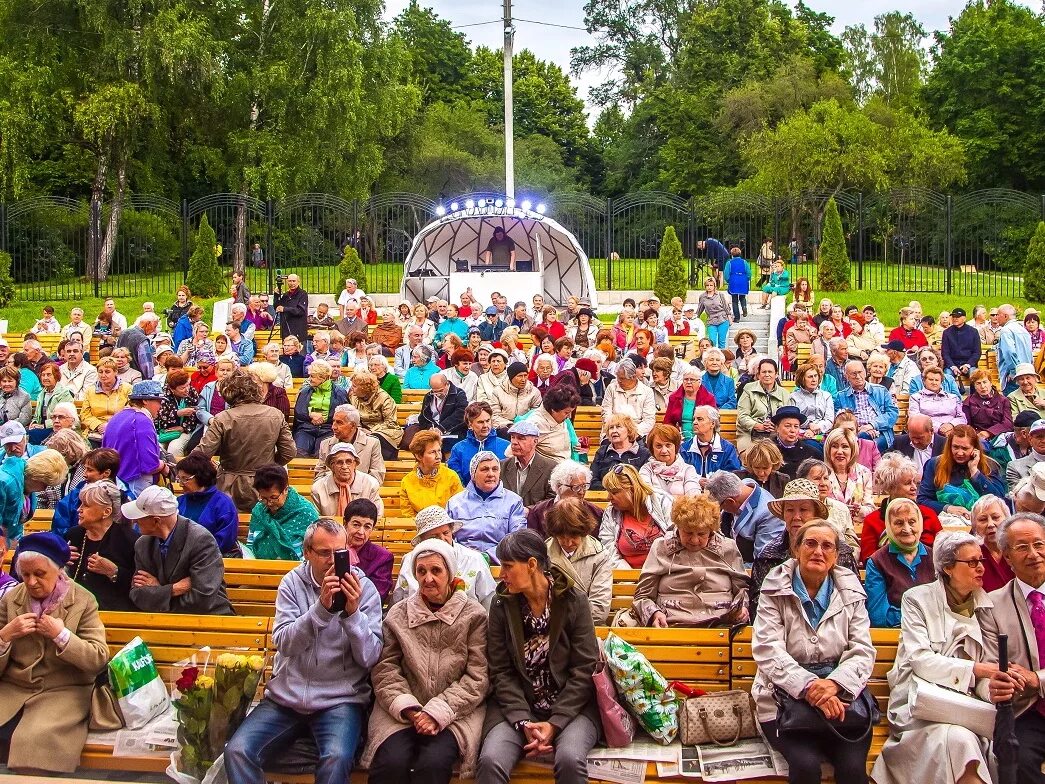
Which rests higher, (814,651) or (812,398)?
(812,398)

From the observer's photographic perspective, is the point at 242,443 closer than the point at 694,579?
No

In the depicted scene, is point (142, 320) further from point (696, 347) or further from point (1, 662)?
point (1, 662)

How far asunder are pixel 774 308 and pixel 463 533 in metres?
13.9

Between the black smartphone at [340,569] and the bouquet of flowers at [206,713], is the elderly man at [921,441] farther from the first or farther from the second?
the bouquet of flowers at [206,713]

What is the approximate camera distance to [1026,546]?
5.25 m

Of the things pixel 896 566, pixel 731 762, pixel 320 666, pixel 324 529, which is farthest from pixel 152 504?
pixel 896 566

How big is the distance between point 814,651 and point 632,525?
1655 mm

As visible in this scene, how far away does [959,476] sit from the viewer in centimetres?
779

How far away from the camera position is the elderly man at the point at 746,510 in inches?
260

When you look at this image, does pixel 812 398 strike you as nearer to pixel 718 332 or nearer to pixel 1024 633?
pixel 1024 633

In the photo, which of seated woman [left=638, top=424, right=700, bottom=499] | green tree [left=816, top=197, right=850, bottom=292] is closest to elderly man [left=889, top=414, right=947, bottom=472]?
seated woman [left=638, top=424, right=700, bottom=499]

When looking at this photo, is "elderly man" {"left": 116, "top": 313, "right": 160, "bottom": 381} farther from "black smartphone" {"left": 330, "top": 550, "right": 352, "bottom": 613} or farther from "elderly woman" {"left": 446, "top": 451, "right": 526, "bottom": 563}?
"black smartphone" {"left": 330, "top": 550, "right": 352, "bottom": 613}

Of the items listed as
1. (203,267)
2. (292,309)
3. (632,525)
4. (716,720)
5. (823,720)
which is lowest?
(716,720)

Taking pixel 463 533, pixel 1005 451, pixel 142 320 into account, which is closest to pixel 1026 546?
pixel 463 533
